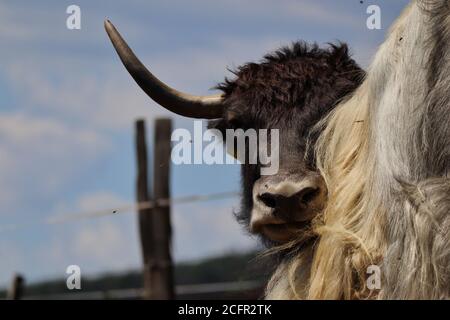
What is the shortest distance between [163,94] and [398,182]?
2.23m

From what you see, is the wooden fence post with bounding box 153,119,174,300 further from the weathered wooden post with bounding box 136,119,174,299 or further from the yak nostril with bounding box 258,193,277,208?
the yak nostril with bounding box 258,193,277,208

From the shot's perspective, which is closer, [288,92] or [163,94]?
[288,92]

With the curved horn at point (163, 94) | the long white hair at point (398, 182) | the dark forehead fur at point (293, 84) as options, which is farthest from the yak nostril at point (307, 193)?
the curved horn at point (163, 94)

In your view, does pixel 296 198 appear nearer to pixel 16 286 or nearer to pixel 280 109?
pixel 280 109

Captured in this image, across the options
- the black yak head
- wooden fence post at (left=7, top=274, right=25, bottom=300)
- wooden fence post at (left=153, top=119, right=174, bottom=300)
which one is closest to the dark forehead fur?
the black yak head

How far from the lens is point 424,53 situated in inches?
182

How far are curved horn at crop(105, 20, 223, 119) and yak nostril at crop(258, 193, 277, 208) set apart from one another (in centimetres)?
127

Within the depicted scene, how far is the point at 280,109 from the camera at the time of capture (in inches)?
242

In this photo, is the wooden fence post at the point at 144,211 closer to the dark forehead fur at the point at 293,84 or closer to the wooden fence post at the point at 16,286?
the wooden fence post at the point at 16,286

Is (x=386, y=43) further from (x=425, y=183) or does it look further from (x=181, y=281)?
(x=181, y=281)

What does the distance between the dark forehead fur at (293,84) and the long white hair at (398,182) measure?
3.01 ft

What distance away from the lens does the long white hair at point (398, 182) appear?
450cm

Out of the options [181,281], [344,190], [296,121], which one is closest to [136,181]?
[296,121]

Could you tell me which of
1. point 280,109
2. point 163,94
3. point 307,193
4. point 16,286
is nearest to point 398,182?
point 307,193
